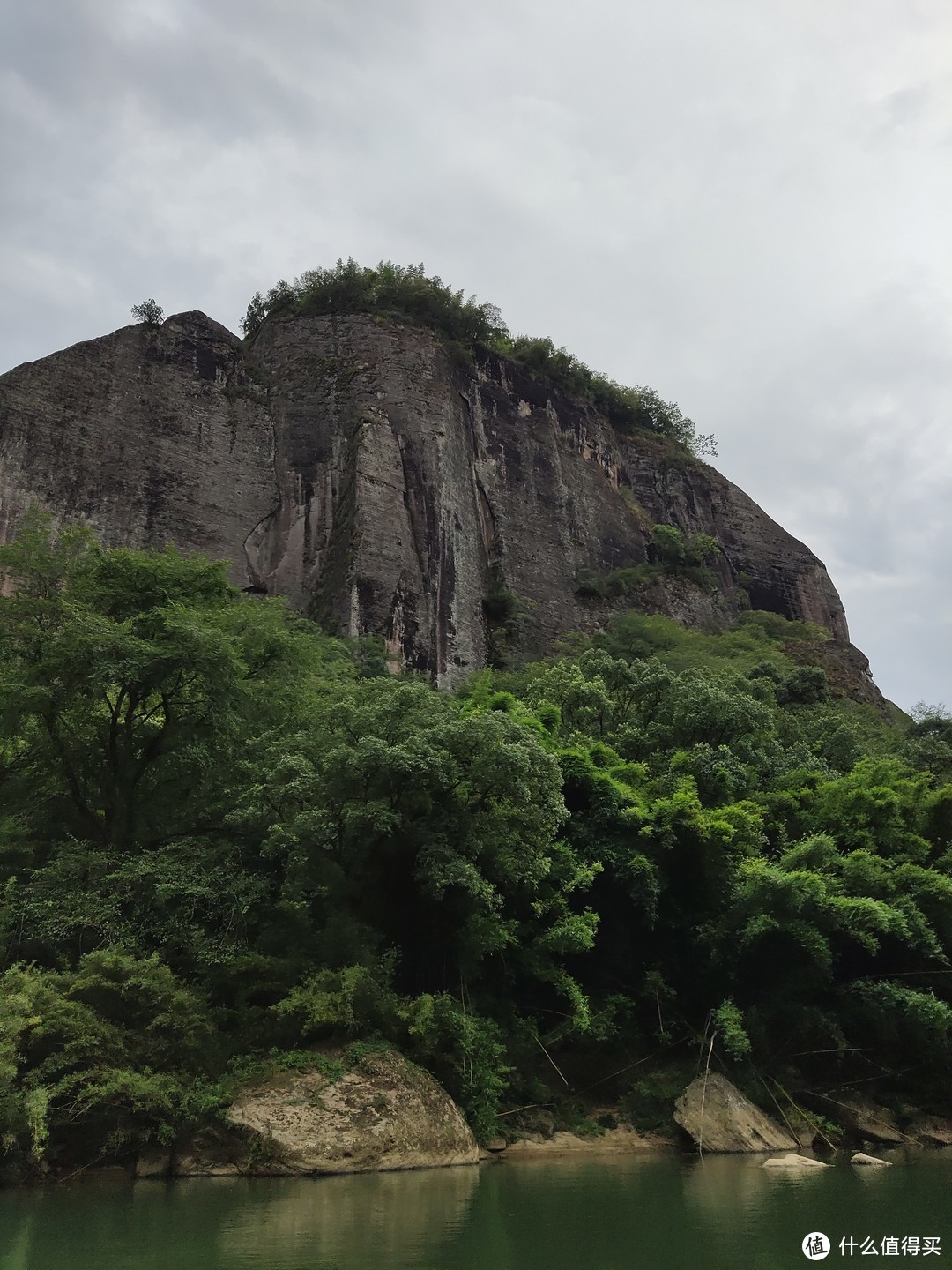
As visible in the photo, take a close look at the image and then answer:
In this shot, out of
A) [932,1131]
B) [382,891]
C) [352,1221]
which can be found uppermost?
[382,891]

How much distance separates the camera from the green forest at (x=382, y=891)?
10.5m

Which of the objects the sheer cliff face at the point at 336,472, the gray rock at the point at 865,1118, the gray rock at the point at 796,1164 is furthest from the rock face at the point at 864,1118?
the sheer cliff face at the point at 336,472

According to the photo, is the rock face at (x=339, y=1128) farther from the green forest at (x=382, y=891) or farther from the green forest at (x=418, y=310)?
the green forest at (x=418, y=310)

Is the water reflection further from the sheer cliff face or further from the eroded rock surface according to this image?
→ the sheer cliff face

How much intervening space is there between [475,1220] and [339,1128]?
129 inches

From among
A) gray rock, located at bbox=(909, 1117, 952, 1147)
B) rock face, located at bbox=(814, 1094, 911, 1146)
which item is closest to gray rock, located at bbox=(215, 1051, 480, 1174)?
rock face, located at bbox=(814, 1094, 911, 1146)

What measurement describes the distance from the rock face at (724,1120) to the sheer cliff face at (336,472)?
20.7 meters

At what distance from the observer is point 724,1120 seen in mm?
A: 12141

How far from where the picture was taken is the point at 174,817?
1399cm

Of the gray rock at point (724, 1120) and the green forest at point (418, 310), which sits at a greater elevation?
the green forest at point (418, 310)

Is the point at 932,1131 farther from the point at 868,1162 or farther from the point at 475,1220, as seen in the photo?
the point at 475,1220

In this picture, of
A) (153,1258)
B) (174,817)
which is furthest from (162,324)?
(153,1258)

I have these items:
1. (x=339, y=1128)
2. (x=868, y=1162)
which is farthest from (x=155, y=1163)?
(x=868, y=1162)

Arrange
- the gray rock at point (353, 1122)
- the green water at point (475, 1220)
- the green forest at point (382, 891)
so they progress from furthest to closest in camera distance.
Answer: the green forest at point (382, 891), the gray rock at point (353, 1122), the green water at point (475, 1220)
